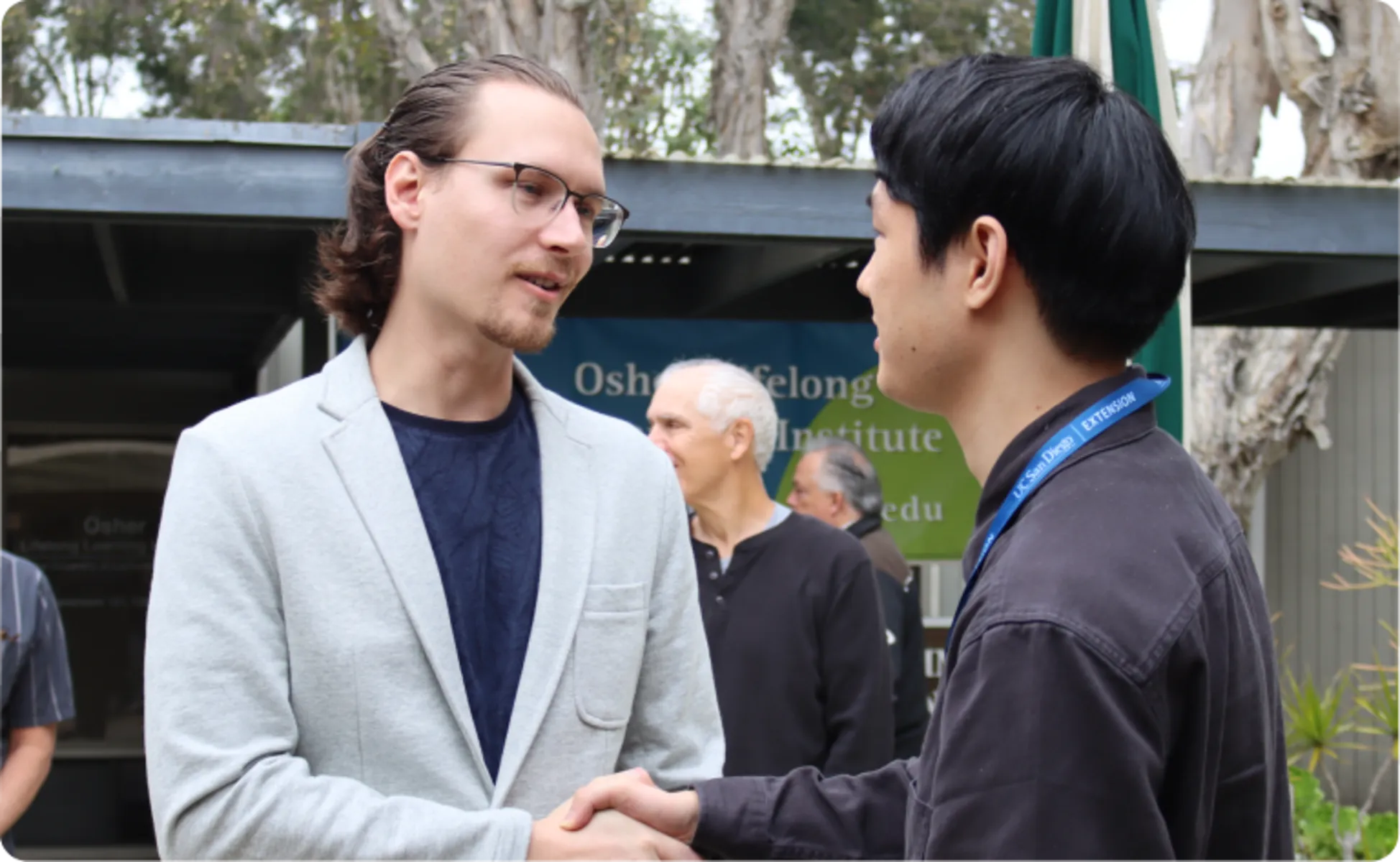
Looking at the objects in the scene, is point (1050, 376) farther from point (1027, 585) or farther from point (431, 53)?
point (431, 53)

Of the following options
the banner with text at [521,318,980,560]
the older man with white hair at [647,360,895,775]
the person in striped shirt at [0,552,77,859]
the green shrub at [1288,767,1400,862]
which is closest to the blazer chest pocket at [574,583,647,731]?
the older man with white hair at [647,360,895,775]

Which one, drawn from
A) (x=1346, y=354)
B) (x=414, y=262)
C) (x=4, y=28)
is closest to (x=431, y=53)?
(x=4, y=28)

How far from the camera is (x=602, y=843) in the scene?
1728 mm

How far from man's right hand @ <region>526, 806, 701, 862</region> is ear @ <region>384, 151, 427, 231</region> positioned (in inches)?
30.3

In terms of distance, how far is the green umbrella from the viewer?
3.65 meters

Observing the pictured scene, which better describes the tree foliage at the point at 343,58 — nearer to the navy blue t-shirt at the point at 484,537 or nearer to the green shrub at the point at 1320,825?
the green shrub at the point at 1320,825

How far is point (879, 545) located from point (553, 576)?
11.1 feet

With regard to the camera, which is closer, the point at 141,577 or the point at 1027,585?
the point at 1027,585

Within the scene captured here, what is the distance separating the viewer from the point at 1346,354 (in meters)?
12.2

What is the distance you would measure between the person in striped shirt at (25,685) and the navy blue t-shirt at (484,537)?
1864 mm

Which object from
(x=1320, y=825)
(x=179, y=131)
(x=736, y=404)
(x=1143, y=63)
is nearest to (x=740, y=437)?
(x=736, y=404)

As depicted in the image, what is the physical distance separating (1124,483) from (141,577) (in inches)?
432

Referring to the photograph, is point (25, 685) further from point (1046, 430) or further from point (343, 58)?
point (343, 58)

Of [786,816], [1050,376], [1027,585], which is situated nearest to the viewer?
[1027,585]
